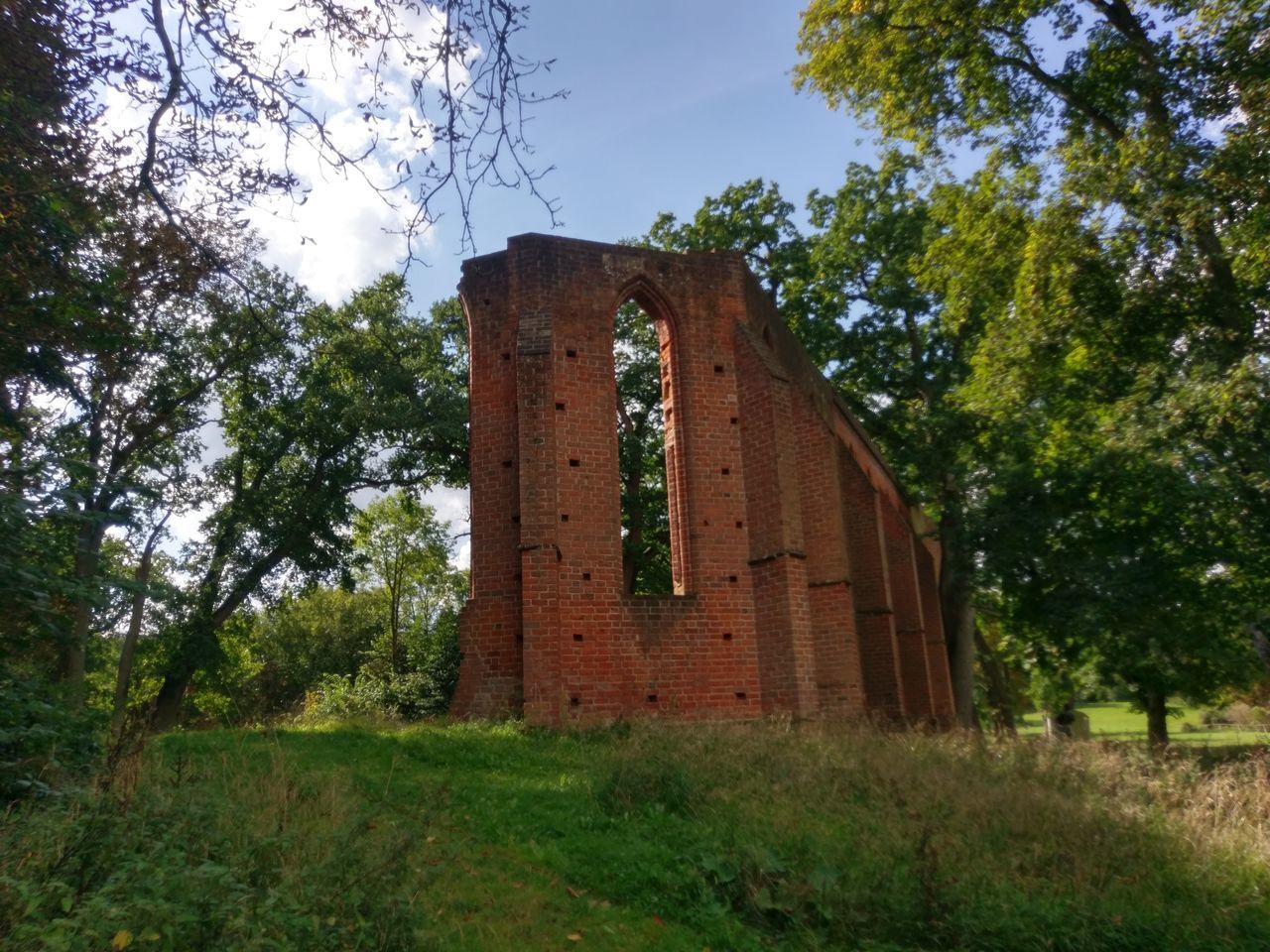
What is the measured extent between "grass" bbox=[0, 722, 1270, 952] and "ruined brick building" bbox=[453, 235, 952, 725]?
2985mm

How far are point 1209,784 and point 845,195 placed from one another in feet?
56.9

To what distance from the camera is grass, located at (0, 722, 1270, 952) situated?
4410mm

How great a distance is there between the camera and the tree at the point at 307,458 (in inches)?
816

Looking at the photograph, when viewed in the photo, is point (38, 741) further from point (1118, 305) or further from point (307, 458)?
point (307, 458)

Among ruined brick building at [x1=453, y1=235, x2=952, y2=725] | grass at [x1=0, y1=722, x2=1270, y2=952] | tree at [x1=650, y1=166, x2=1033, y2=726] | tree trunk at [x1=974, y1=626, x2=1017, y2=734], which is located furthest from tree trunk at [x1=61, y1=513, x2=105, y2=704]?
tree trunk at [x1=974, y1=626, x2=1017, y2=734]

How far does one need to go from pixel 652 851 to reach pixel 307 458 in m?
18.0

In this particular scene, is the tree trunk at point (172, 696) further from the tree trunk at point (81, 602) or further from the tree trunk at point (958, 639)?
the tree trunk at point (958, 639)

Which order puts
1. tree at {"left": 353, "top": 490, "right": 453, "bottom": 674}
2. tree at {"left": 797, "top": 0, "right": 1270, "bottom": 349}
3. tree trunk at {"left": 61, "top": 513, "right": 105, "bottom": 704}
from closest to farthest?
Result: 1. tree trunk at {"left": 61, "top": 513, "right": 105, "bottom": 704}
2. tree at {"left": 797, "top": 0, "right": 1270, "bottom": 349}
3. tree at {"left": 353, "top": 490, "right": 453, "bottom": 674}

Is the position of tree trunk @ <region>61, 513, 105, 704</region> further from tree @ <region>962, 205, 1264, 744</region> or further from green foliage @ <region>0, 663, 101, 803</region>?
tree @ <region>962, 205, 1264, 744</region>

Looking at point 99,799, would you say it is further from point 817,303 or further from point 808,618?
point 817,303

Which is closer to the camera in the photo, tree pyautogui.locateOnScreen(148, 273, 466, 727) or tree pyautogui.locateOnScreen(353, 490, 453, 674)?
tree pyautogui.locateOnScreen(148, 273, 466, 727)

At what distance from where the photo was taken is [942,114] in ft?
51.1

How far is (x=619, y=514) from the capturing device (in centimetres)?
1379

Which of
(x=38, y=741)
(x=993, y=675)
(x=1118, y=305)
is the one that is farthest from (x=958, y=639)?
(x=38, y=741)
